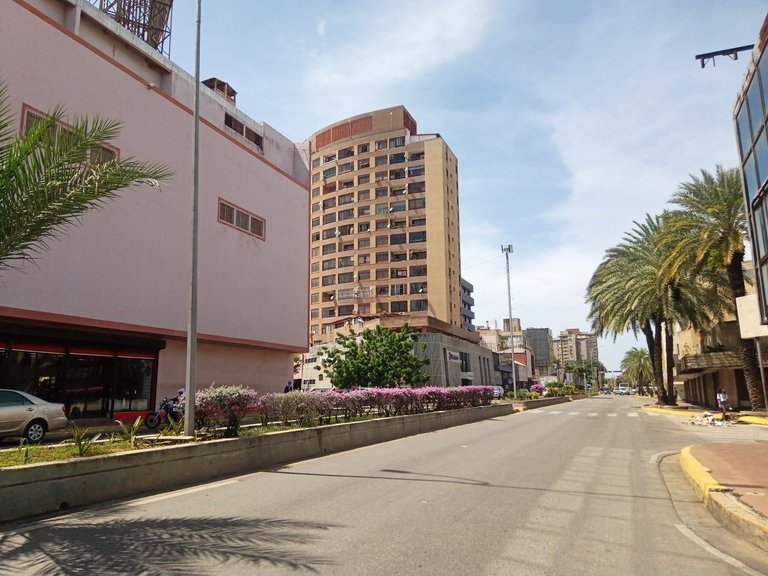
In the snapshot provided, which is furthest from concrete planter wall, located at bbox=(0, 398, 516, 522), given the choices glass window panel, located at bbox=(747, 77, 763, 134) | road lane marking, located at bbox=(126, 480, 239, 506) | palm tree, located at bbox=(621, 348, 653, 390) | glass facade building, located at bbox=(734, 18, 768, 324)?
palm tree, located at bbox=(621, 348, 653, 390)

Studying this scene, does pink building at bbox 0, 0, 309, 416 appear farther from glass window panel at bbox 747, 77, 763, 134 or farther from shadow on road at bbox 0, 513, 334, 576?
glass window panel at bbox 747, 77, 763, 134

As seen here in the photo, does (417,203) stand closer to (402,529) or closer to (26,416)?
(26,416)

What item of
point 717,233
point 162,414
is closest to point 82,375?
point 162,414

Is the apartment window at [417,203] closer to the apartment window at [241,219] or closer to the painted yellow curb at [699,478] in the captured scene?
the apartment window at [241,219]

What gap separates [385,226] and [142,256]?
210ft

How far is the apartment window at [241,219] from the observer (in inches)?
1069

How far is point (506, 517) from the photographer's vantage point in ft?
22.2

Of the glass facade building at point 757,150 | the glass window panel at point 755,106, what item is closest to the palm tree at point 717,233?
the glass facade building at point 757,150

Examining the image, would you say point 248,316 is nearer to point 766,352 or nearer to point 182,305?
point 182,305

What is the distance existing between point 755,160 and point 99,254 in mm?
22385

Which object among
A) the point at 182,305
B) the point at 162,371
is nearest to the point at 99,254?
the point at 182,305

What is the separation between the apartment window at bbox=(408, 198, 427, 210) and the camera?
3260 inches

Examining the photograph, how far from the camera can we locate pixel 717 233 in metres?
26.5

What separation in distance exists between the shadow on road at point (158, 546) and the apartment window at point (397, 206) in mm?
79363
